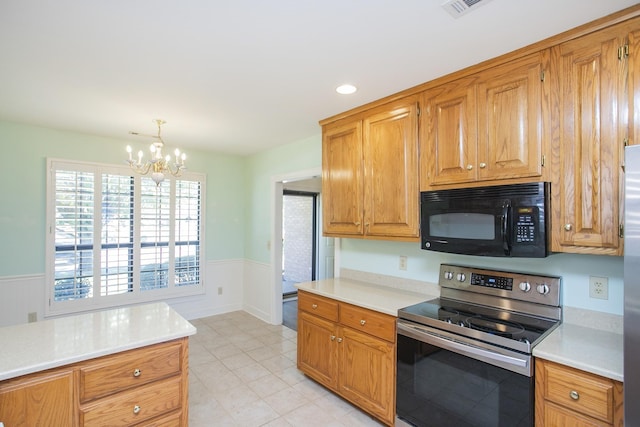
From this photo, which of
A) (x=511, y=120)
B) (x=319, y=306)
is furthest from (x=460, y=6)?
(x=319, y=306)

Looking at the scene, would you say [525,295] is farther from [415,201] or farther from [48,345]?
[48,345]

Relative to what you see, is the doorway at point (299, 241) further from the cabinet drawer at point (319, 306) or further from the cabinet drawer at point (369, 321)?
the cabinet drawer at point (369, 321)

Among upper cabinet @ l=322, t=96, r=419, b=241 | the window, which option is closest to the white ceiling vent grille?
upper cabinet @ l=322, t=96, r=419, b=241

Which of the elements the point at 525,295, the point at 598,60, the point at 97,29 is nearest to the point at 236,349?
the point at 525,295

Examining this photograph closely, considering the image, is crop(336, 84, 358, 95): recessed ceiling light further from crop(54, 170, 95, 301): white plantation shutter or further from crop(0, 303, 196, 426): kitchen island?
crop(54, 170, 95, 301): white plantation shutter

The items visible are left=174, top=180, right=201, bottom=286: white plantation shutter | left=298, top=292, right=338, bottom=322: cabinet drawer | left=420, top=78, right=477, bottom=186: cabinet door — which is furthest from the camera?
left=174, top=180, right=201, bottom=286: white plantation shutter

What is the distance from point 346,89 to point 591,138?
1.50 meters

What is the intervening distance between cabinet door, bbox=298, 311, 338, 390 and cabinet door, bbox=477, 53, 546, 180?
1655mm

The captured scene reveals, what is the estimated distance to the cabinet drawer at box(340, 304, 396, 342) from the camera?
2.15 metres

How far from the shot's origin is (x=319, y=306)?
270 cm

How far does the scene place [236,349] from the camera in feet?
11.8

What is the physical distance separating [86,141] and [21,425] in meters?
3.32

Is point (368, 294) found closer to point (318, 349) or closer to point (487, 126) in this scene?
point (318, 349)

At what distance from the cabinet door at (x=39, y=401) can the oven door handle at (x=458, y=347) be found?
178 cm
